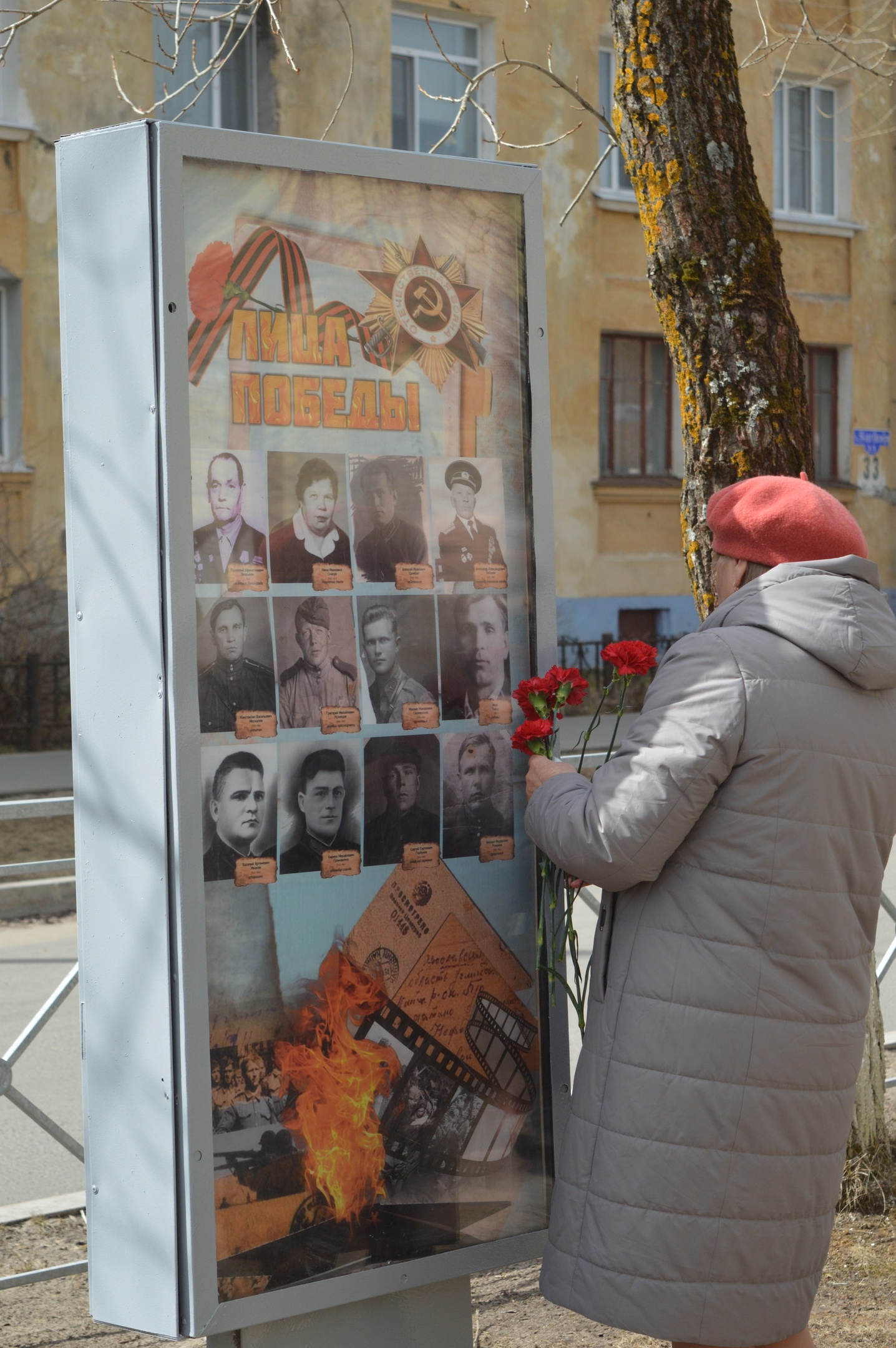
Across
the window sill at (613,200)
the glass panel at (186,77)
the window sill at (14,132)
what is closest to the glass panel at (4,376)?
the window sill at (14,132)

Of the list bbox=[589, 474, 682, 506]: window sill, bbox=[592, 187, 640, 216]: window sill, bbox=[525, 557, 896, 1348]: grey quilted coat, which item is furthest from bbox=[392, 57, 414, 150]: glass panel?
bbox=[525, 557, 896, 1348]: grey quilted coat

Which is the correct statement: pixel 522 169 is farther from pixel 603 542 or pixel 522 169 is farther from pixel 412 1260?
pixel 603 542

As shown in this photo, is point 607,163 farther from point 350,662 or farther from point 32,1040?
point 350,662

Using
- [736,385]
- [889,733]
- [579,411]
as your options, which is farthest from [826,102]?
[889,733]

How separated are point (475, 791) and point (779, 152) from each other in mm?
17284

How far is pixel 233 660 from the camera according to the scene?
7.83 ft

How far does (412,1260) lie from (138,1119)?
1.93ft

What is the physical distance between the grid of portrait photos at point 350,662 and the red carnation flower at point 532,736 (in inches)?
3.7

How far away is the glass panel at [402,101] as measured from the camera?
1524 centimetres

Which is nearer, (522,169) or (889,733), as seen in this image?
(889,733)

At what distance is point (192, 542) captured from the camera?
2322 millimetres
